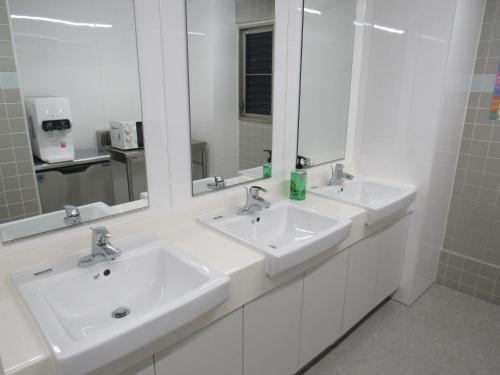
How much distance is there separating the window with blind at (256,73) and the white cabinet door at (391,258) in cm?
110

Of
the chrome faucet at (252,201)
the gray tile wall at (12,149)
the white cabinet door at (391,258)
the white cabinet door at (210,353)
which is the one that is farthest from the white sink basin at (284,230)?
the gray tile wall at (12,149)

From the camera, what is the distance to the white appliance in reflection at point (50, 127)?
1.29 meters

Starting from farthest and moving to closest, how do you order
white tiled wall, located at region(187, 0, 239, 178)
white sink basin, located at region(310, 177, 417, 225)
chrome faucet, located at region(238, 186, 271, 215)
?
white sink basin, located at region(310, 177, 417, 225)
chrome faucet, located at region(238, 186, 271, 215)
white tiled wall, located at region(187, 0, 239, 178)

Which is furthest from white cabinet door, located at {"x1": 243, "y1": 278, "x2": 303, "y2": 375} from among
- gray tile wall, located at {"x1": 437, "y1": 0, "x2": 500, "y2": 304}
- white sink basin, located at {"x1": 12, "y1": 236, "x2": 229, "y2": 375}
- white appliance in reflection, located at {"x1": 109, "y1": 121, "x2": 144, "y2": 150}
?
gray tile wall, located at {"x1": 437, "y1": 0, "x2": 500, "y2": 304}

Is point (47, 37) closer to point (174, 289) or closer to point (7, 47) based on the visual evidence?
point (7, 47)

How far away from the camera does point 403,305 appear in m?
2.64

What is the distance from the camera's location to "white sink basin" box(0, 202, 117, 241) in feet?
4.24

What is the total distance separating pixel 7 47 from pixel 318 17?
1.72m

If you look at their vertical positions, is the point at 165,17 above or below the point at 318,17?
below

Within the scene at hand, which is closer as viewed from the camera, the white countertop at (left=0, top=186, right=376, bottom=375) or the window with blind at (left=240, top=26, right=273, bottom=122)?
the white countertop at (left=0, top=186, right=376, bottom=375)

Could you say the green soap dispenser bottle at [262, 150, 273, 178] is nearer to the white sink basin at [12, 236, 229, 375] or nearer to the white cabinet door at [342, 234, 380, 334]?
the white cabinet door at [342, 234, 380, 334]

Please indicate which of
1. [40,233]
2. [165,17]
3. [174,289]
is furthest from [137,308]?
[165,17]

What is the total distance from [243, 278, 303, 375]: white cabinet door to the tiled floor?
0.38 metres

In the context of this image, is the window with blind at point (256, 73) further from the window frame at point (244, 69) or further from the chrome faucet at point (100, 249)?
the chrome faucet at point (100, 249)
